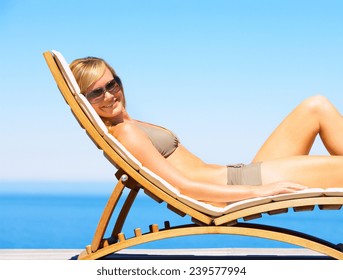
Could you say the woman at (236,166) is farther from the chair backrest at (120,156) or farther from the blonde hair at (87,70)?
the chair backrest at (120,156)

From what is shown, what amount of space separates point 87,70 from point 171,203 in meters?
1.23

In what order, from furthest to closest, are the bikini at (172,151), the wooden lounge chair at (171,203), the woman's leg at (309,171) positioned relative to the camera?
the bikini at (172,151) < the woman's leg at (309,171) < the wooden lounge chair at (171,203)

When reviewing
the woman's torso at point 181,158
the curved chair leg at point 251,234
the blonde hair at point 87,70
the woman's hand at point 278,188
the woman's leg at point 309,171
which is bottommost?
the curved chair leg at point 251,234

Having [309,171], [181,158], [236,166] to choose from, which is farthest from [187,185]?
[309,171]

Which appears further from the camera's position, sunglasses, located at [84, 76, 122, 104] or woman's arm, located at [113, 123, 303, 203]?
sunglasses, located at [84, 76, 122, 104]

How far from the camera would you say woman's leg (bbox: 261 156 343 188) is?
4.70 m

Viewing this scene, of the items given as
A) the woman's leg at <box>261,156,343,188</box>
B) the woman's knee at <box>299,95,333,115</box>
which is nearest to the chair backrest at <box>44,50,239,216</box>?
the woman's leg at <box>261,156,343,188</box>

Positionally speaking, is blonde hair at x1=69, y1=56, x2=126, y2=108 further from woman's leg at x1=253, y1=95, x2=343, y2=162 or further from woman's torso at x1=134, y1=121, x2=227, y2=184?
woman's leg at x1=253, y1=95, x2=343, y2=162

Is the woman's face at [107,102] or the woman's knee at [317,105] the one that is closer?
the woman's face at [107,102]

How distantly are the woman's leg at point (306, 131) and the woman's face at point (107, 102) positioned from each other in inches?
46.4

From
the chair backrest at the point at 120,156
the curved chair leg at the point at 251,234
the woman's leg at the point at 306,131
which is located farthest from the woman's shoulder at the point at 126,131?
the woman's leg at the point at 306,131

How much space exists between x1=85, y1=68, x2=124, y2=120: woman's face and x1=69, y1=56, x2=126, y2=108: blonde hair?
31mm

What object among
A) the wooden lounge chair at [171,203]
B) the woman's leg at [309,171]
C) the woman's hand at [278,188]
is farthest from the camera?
the woman's leg at [309,171]

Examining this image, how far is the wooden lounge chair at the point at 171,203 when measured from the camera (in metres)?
4.36
